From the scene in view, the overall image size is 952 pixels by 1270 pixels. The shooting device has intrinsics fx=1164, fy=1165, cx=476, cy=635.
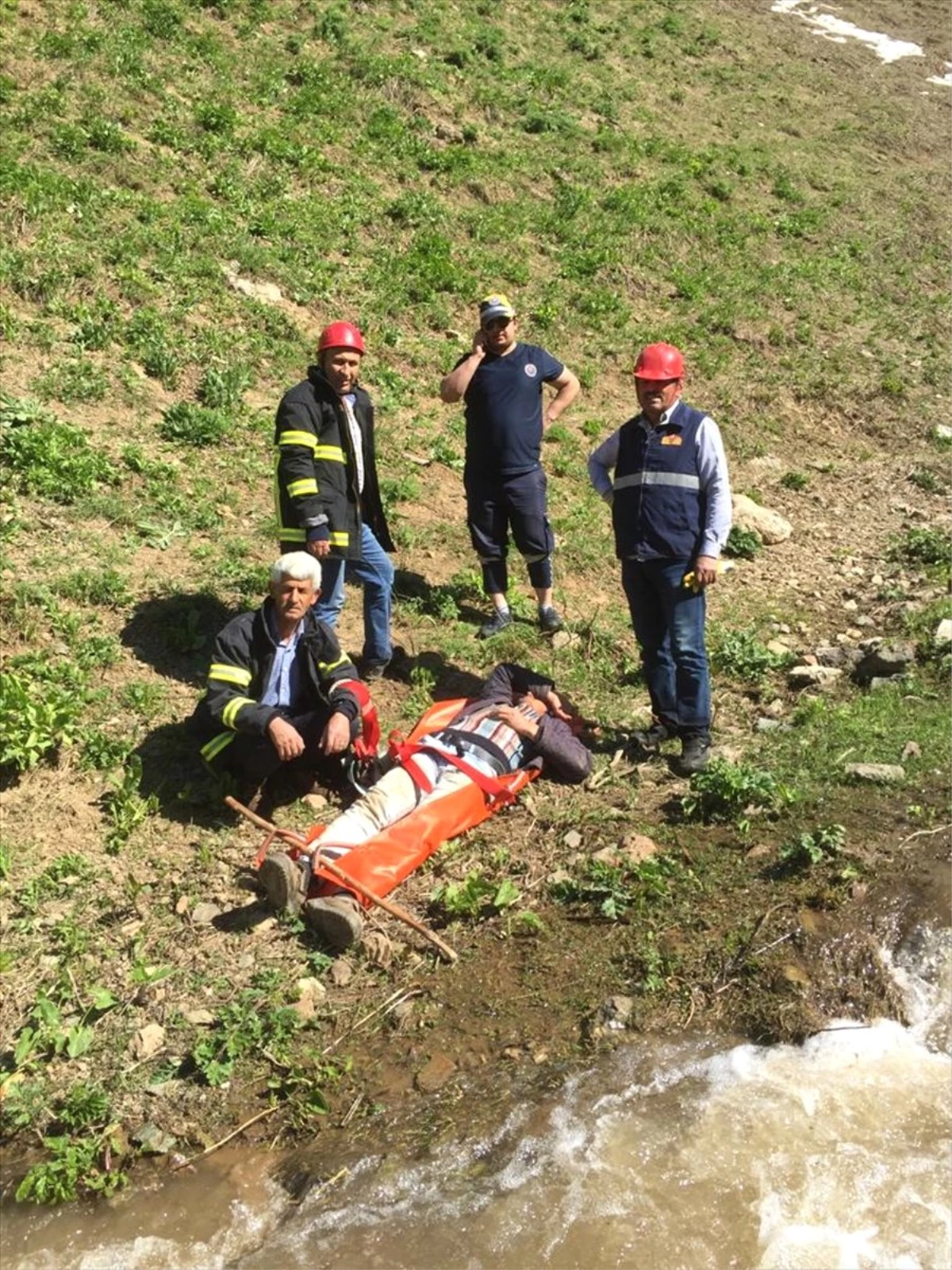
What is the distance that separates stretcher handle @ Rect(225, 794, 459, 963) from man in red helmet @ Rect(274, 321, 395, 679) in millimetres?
1845

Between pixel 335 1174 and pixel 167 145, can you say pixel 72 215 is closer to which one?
pixel 167 145

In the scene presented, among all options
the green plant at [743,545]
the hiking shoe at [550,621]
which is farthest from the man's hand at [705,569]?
the green plant at [743,545]

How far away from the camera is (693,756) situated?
22.8ft

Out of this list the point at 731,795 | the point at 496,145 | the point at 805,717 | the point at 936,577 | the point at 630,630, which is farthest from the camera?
the point at 496,145

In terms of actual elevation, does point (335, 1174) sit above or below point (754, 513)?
below

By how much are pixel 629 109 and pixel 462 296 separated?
834 cm

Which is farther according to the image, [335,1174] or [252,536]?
[252,536]

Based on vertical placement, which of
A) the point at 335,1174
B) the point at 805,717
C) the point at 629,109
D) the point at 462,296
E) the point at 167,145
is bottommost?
the point at 335,1174

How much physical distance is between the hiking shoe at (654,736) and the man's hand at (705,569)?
104 cm

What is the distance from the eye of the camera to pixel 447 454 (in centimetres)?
1092

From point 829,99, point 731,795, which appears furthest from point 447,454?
point 829,99

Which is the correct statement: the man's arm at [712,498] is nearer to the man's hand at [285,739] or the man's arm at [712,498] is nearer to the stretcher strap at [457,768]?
the stretcher strap at [457,768]

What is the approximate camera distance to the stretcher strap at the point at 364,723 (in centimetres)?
641

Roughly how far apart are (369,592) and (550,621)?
1.58 meters
